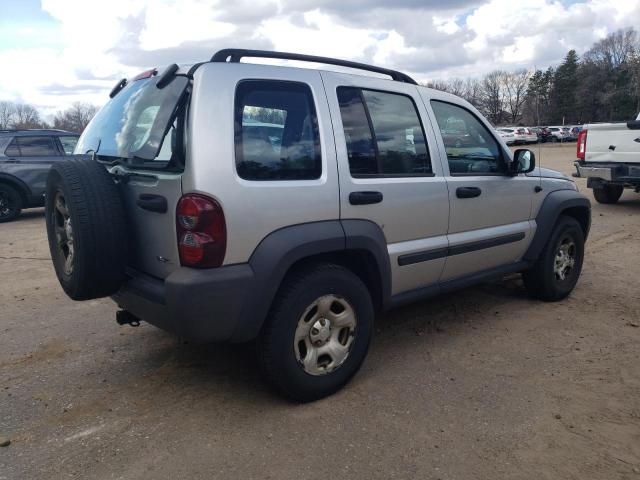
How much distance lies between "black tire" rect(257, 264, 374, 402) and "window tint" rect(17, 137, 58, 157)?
9.69m

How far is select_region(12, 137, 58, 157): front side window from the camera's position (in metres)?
10.7

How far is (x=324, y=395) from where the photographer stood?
129 inches

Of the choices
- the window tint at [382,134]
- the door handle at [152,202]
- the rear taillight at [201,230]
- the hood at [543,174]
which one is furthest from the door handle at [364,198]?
the hood at [543,174]

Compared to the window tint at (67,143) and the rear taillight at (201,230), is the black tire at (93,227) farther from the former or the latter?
the window tint at (67,143)

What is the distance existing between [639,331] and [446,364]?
5.68ft

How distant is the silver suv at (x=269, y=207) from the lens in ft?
9.08

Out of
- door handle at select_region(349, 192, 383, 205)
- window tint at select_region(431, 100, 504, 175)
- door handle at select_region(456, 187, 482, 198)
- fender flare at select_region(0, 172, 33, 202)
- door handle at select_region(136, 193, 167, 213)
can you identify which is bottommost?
fender flare at select_region(0, 172, 33, 202)

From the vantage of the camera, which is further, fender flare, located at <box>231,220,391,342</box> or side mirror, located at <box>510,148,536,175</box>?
side mirror, located at <box>510,148,536,175</box>

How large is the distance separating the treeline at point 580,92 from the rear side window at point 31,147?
6298 cm

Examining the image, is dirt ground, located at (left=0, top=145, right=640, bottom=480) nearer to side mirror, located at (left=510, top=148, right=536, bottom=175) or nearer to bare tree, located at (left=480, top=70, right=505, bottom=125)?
side mirror, located at (left=510, top=148, right=536, bottom=175)

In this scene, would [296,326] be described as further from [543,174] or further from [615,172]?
[615,172]

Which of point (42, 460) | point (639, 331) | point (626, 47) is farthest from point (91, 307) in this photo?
point (626, 47)

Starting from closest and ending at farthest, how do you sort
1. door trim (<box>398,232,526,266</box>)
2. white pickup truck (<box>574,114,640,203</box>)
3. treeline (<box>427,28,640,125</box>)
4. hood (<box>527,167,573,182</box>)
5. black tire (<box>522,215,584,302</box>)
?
door trim (<box>398,232,526,266</box>) → hood (<box>527,167,573,182</box>) → black tire (<box>522,215,584,302</box>) → white pickup truck (<box>574,114,640,203</box>) → treeline (<box>427,28,640,125</box>)

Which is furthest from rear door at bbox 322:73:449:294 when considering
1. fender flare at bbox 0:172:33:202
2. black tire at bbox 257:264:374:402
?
fender flare at bbox 0:172:33:202
